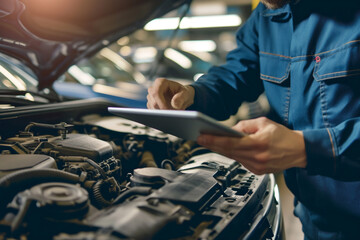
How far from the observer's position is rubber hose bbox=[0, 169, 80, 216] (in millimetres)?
852

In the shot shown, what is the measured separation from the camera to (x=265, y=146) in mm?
833

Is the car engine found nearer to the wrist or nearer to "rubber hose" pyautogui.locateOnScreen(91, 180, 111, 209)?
"rubber hose" pyautogui.locateOnScreen(91, 180, 111, 209)

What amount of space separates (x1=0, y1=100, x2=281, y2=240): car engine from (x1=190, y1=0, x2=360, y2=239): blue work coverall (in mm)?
201

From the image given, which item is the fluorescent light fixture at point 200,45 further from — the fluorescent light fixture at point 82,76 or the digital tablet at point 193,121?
the digital tablet at point 193,121

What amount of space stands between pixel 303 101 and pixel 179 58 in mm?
3240

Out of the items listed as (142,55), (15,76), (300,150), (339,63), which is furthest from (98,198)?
(142,55)

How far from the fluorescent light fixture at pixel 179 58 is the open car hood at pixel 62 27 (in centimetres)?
234

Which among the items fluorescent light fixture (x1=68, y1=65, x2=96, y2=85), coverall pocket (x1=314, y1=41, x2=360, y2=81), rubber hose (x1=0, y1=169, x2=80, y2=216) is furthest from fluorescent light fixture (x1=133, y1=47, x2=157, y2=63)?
rubber hose (x1=0, y1=169, x2=80, y2=216)

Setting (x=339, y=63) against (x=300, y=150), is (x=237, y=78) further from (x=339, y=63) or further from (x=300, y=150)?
(x=300, y=150)

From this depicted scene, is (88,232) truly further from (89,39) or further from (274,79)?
(89,39)

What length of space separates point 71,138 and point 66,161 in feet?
0.52

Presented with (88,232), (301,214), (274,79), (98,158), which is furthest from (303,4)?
(88,232)

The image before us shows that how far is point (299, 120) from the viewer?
120 centimetres

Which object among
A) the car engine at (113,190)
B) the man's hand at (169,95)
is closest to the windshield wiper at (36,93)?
the car engine at (113,190)
